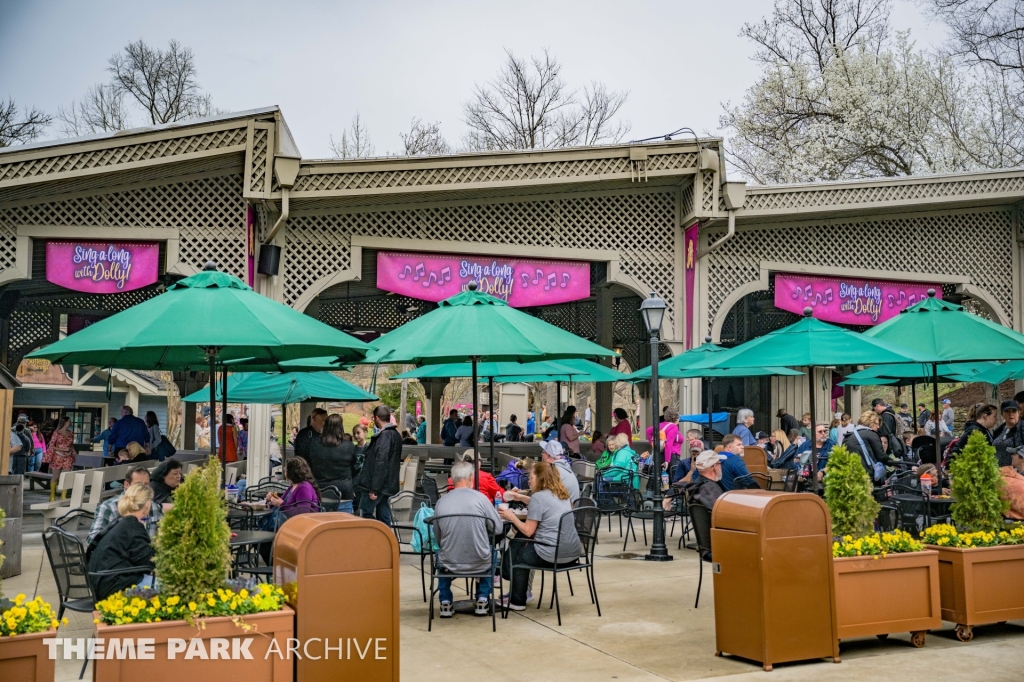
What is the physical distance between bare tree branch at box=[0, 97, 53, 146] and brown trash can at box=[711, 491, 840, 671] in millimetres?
24557

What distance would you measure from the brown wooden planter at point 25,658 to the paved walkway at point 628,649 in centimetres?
163

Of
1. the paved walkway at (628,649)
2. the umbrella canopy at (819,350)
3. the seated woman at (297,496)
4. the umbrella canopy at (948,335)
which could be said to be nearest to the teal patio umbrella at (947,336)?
the umbrella canopy at (948,335)

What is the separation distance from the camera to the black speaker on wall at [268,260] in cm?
1260

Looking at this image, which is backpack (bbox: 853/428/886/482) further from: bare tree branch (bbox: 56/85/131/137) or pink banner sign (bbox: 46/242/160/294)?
bare tree branch (bbox: 56/85/131/137)

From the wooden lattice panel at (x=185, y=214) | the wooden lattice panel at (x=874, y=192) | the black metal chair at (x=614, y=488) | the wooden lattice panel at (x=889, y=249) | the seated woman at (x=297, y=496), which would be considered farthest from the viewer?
the wooden lattice panel at (x=889, y=249)

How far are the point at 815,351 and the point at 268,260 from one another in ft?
25.0

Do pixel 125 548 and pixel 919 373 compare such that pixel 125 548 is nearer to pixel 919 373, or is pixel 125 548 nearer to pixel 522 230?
pixel 522 230

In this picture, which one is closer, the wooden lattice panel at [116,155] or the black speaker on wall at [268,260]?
the wooden lattice panel at [116,155]

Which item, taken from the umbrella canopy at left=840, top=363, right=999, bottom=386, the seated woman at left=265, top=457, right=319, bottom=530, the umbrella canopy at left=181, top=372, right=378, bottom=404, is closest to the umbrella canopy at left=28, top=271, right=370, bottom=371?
the seated woman at left=265, top=457, right=319, bottom=530

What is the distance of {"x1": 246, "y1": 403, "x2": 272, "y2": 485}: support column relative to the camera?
1241 cm

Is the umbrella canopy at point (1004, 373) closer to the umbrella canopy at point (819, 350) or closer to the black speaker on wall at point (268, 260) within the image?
the umbrella canopy at point (819, 350)

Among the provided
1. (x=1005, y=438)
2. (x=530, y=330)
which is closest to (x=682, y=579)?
(x=530, y=330)

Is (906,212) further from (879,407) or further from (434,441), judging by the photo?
(434,441)

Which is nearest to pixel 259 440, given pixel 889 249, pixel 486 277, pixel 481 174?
pixel 486 277
